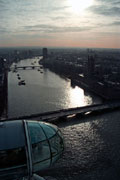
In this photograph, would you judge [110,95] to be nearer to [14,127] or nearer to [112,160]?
[112,160]

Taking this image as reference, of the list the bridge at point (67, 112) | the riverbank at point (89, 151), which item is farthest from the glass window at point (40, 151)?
the bridge at point (67, 112)

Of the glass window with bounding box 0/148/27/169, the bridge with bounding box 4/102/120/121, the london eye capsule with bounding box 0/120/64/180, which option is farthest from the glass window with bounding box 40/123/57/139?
the bridge with bounding box 4/102/120/121

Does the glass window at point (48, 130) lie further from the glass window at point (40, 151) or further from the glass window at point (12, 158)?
the glass window at point (12, 158)

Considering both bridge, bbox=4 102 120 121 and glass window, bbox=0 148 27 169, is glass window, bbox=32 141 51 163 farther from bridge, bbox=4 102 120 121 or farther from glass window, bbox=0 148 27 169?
bridge, bbox=4 102 120 121

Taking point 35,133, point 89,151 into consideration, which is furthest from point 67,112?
point 35,133

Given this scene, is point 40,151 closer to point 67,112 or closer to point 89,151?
point 89,151

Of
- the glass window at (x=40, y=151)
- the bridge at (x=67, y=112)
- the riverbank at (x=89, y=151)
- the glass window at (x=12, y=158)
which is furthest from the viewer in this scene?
the bridge at (x=67, y=112)

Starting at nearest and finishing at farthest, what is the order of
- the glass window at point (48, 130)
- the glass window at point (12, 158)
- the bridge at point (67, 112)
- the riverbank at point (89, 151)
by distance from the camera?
1. the glass window at point (12, 158)
2. the glass window at point (48, 130)
3. the riverbank at point (89, 151)
4. the bridge at point (67, 112)
